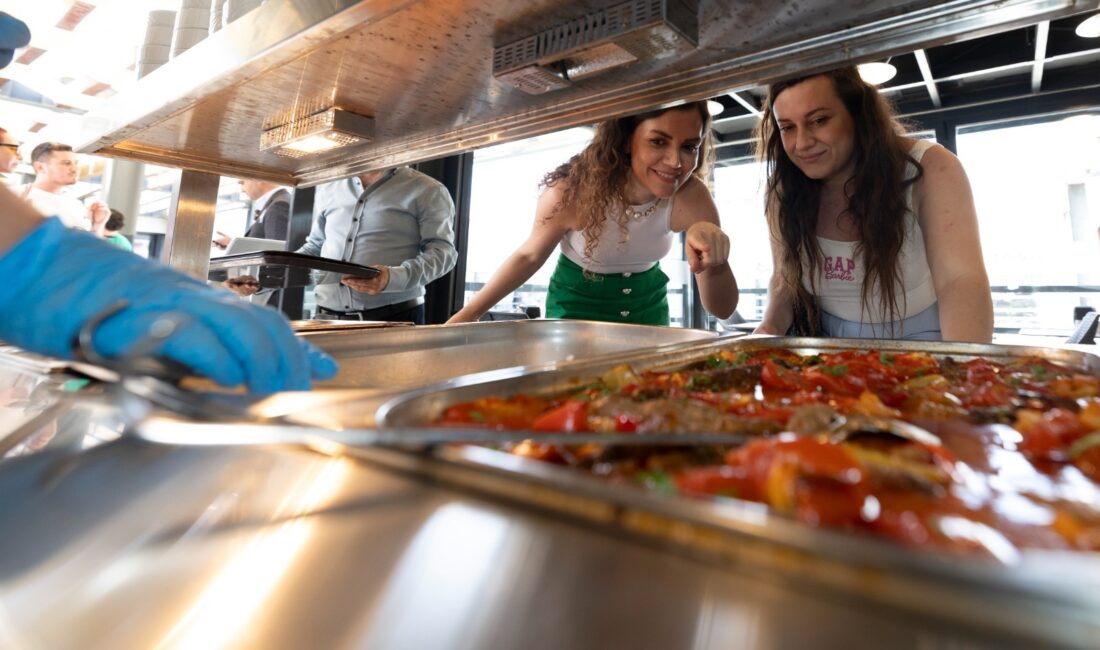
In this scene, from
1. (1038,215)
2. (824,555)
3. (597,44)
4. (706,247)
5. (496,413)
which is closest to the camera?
(824,555)

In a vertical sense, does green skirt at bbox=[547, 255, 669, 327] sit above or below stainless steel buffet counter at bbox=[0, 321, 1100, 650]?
above

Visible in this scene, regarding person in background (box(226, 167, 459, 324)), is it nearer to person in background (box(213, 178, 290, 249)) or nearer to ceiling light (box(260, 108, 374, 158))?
ceiling light (box(260, 108, 374, 158))

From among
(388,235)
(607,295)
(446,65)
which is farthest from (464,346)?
(388,235)

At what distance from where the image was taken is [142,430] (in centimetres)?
46

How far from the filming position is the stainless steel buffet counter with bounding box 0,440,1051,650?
37cm

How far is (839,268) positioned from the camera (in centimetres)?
213

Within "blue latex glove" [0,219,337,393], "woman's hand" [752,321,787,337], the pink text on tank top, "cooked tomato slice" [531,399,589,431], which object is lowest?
"cooked tomato slice" [531,399,589,431]

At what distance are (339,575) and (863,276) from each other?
2116mm

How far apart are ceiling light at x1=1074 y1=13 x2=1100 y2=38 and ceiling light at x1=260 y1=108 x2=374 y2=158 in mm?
5632

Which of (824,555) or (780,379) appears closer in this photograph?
(824,555)

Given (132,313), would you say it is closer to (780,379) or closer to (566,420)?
(566,420)

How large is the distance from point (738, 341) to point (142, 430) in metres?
1.32

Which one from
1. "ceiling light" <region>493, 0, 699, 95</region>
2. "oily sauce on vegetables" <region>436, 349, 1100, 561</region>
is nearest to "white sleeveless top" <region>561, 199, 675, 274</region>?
"ceiling light" <region>493, 0, 699, 95</region>

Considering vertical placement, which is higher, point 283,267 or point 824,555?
point 283,267
